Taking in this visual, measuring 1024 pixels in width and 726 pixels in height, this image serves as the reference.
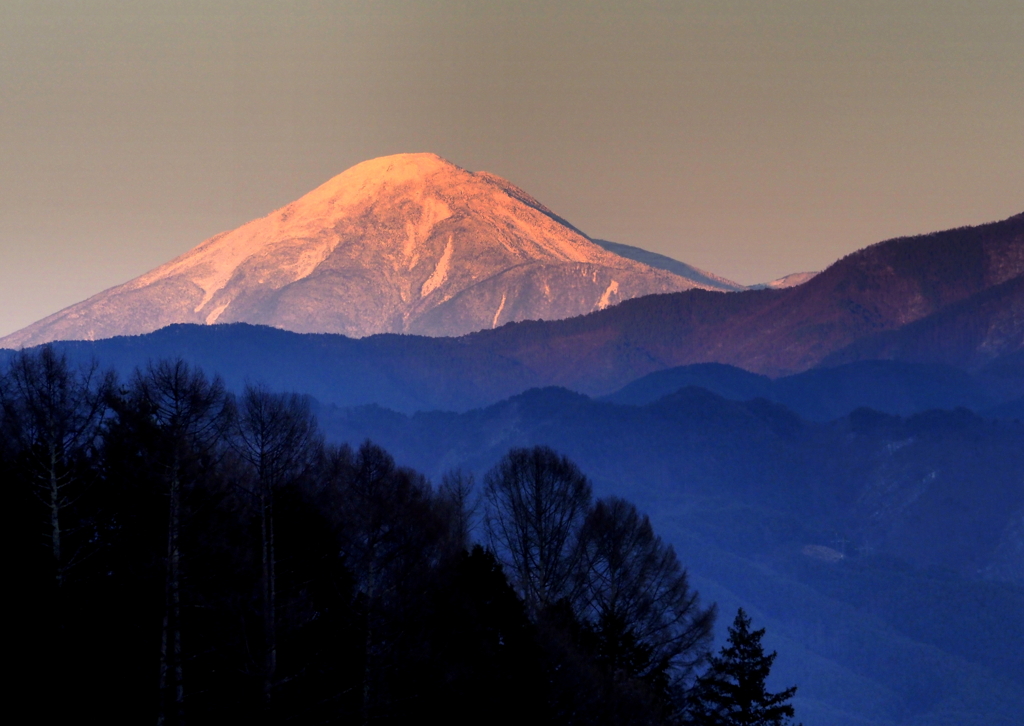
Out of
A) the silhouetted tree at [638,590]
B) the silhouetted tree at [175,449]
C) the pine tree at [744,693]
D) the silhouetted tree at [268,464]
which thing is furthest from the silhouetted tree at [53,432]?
the silhouetted tree at [638,590]

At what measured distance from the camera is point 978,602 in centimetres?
16838

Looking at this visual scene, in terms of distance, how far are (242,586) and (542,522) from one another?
25061 mm

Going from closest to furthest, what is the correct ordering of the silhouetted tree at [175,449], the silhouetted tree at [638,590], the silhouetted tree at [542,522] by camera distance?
1. the silhouetted tree at [175,449]
2. the silhouetted tree at [542,522]
3. the silhouetted tree at [638,590]

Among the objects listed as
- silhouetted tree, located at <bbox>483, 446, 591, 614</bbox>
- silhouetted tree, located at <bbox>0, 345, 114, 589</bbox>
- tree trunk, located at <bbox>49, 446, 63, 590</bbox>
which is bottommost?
tree trunk, located at <bbox>49, 446, 63, 590</bbox>

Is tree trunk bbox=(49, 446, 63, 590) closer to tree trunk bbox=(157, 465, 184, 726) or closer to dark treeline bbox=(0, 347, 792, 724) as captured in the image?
dark treeline bbox=(0, 347, 792, 724)

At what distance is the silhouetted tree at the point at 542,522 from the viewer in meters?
55.8

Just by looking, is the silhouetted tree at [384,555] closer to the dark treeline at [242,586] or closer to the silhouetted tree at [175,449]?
the dark treeline at [242,586]

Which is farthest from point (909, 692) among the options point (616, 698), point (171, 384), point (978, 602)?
point (171, 384)

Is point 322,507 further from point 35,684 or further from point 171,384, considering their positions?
point 35,684

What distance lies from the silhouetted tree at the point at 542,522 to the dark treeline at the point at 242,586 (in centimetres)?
675

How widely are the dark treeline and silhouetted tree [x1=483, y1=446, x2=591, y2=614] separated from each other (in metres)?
6.75

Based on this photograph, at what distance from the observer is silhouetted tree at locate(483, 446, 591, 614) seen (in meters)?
55.8

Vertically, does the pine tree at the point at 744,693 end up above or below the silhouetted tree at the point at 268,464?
below

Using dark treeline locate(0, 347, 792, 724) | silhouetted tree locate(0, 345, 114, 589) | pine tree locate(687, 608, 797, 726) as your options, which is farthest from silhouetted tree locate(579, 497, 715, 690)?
silhouetted tree locate(0, 345, 114, 589)
